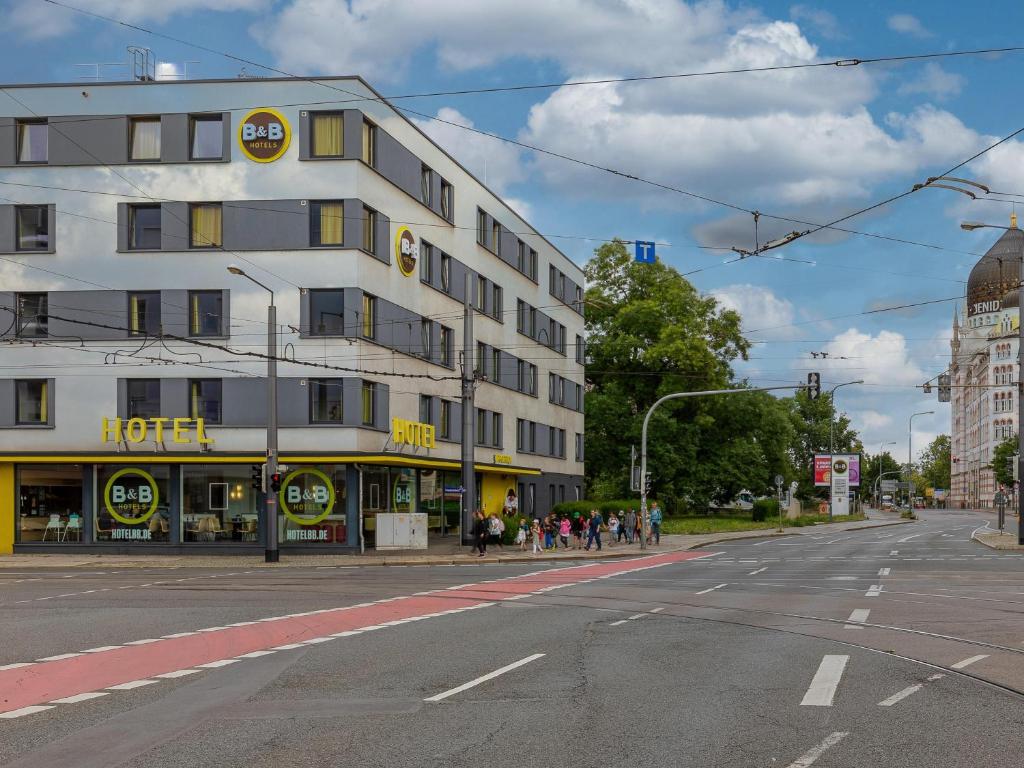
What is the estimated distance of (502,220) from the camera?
185 ft

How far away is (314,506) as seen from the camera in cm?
4031

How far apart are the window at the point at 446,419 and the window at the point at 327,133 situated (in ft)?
39.8

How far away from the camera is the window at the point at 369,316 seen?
134 ft

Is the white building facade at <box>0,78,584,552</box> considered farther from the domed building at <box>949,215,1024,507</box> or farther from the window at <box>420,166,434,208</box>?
the domed building at <box>949,215,1024,507</box>

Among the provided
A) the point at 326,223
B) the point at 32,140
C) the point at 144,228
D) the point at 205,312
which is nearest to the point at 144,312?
the point at 205,312

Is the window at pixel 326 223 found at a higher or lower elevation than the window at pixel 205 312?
higher

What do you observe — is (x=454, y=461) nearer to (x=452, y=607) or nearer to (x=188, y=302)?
(x=188, y=302)

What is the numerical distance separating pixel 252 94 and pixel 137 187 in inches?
199

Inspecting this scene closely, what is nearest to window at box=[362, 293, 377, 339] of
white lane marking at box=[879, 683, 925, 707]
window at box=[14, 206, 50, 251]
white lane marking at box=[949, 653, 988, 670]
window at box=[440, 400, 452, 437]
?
window at box=[440, 400, 452, 437]

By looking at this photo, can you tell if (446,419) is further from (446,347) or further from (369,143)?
(369,143)

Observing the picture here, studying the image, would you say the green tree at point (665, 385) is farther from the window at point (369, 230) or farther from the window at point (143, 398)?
the window at point (143, 398)

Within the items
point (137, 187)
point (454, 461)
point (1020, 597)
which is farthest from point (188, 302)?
point (1020, 597)

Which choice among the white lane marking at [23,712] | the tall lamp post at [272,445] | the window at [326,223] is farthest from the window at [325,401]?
the white lane marking at [23,712]

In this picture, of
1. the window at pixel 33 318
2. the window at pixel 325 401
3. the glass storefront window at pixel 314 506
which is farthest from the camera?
the window at pixel 33 318
